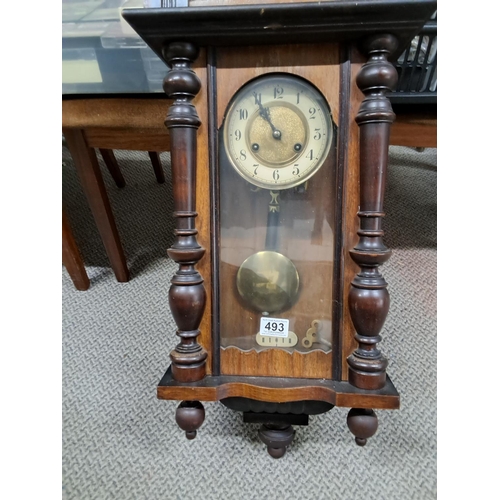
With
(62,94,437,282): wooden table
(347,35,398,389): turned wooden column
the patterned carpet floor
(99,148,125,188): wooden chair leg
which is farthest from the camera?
(99,148,125,188): wooden chair leg

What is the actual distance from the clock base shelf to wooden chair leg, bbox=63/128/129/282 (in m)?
0.52

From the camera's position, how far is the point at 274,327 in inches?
18.8

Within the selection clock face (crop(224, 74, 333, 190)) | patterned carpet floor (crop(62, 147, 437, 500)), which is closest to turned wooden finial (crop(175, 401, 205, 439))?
patterned carpet floor (crop(62, 147, 437, 500))

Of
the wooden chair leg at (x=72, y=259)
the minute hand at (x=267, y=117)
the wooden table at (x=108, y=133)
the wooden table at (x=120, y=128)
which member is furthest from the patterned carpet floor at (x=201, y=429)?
the minute hand at (x=267, y=117)

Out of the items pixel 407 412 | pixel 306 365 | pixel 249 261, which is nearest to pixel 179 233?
pixel 249 261

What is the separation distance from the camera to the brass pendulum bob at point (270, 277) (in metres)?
0.48

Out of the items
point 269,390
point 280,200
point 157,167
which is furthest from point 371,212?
point 157,167

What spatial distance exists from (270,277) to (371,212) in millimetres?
140

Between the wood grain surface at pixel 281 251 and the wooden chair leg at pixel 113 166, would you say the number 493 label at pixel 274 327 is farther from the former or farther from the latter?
the wooden chair leg at pixel 113 166

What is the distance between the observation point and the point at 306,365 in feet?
1.52

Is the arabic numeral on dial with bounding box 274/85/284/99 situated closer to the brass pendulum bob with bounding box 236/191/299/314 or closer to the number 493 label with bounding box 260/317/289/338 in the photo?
the brass pendulum bob with bounding box 236/191/299/314

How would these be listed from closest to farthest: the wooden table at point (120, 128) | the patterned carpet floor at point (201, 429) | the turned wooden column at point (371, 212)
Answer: the turned wooden column at point (371, 212) → the patterned carpet floor at point (201, 429) → the wooden table at point (120, 128)

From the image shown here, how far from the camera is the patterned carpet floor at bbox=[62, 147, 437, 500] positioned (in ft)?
1.73

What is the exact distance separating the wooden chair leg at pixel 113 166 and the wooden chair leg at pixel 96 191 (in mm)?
388
